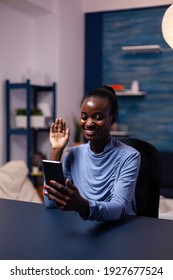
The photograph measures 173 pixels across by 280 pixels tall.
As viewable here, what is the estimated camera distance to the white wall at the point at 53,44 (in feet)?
12.5

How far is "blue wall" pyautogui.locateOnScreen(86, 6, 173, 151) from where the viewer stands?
434 centimetres

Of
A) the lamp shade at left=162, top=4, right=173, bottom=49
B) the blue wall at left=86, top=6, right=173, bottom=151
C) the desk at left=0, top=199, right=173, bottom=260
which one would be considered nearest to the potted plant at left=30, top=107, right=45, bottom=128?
the blue wall at left=86, top=6, right=173, bottom=151

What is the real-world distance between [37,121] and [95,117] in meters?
2.57

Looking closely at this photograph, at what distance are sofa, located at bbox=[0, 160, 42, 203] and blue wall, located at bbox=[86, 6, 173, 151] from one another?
1648mm

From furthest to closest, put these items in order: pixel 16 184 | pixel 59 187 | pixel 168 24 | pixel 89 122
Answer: pixel 16 184, pixel 168 24, pixel 89 122, pixel 59 187

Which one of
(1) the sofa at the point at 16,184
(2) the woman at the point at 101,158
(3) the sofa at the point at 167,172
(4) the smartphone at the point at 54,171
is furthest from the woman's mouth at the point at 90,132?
(3) the sofa at the point at 167,172

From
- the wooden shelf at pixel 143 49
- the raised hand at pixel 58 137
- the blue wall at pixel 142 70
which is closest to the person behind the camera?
the raised hand at pixel 58 137

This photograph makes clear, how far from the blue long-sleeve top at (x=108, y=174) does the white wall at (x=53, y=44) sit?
98.0 inches

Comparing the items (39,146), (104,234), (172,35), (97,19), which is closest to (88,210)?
(104,234)

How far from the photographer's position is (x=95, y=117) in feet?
4.24

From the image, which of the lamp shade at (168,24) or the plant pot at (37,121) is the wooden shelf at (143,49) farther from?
the lamp shade at (168,24)

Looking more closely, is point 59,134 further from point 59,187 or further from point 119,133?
point 119,133

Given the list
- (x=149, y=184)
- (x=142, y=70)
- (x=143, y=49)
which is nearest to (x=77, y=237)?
(x=149, y=184)
